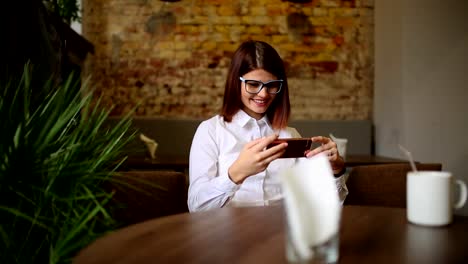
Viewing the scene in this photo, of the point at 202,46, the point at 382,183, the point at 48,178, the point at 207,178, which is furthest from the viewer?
the point at 202,46

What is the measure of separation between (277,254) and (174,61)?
3.44 metres

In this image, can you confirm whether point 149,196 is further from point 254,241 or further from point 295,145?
point 254,241

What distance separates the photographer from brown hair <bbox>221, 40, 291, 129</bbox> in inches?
68.2

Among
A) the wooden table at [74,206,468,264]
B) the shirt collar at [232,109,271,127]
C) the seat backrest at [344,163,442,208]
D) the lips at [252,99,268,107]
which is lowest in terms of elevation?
the seat backrest at [344,163,442,208]

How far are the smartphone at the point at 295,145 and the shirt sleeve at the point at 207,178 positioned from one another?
239 mm

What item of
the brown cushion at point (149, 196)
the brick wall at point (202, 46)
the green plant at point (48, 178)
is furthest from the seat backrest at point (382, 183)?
the brick wall at point (202, 46)

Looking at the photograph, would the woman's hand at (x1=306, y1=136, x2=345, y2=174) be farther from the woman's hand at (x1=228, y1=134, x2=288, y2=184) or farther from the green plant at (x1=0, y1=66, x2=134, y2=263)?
the green plant at (x1=0, y1=66, x2=134, y2=263)

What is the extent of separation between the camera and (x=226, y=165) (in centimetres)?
173

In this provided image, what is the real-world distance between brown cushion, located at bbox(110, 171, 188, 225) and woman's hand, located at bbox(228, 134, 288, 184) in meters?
0.23

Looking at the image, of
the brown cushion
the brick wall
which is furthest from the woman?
the brick wall

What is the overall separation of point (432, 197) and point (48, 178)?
869mm

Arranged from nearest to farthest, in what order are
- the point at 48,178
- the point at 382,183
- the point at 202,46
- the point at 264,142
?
the point at 48,178, the point at 264,142, the point at 382,183, the point at 202,46

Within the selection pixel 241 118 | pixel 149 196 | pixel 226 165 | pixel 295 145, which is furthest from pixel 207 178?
pixel 295 145

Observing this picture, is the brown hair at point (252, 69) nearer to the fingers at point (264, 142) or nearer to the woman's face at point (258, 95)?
the woman's face at point (258, 95)
